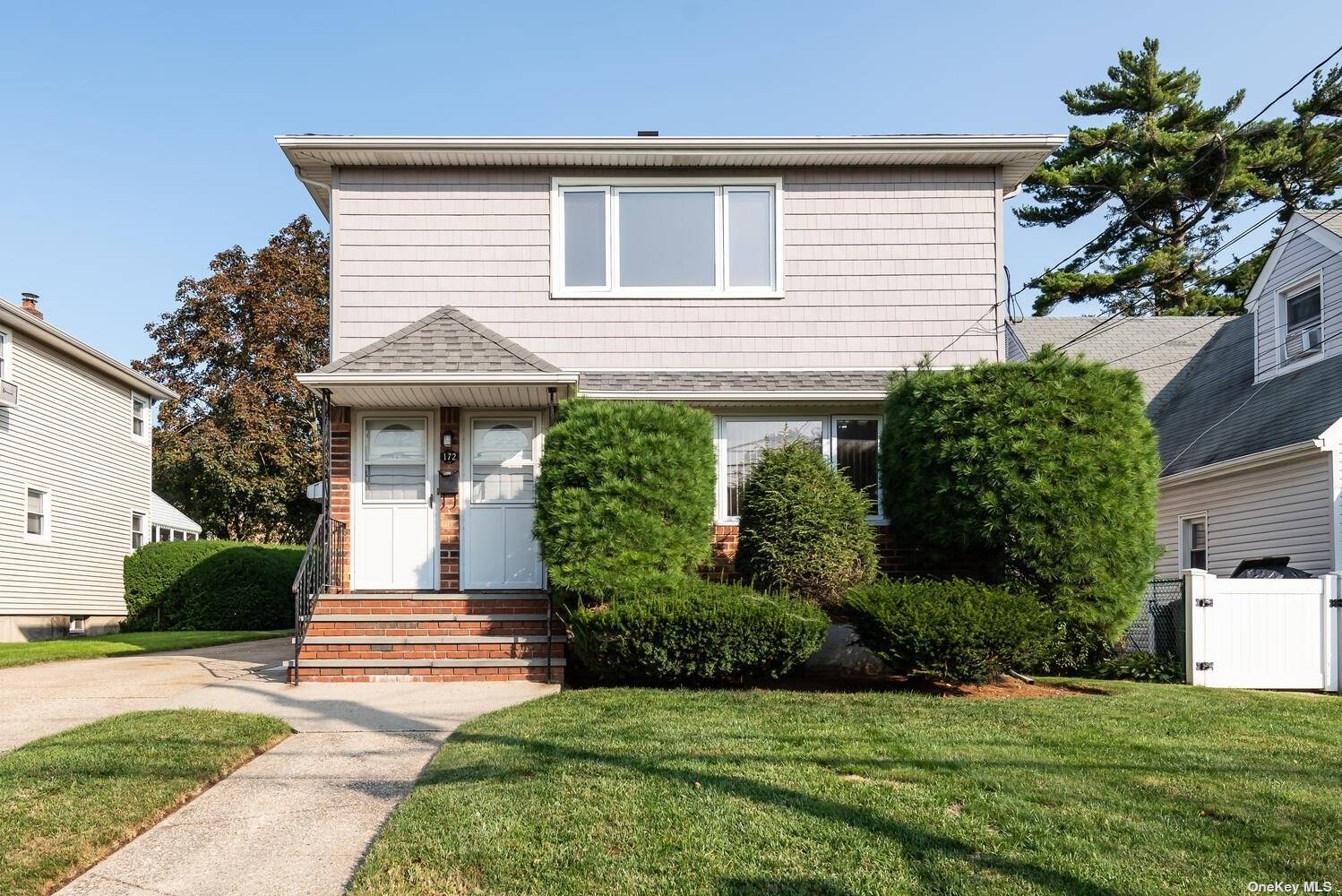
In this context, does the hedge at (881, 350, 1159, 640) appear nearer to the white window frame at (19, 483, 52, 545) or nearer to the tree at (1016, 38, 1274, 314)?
the white window frame at (19, 483, 52, 545)

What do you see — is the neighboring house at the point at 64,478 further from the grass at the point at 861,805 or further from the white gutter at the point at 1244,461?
the white gutter at the point at 1244,461

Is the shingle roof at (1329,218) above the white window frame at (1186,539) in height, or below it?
above

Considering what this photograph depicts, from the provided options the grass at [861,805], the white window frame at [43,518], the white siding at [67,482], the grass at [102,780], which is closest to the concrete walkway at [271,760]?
the grass at [102,780]

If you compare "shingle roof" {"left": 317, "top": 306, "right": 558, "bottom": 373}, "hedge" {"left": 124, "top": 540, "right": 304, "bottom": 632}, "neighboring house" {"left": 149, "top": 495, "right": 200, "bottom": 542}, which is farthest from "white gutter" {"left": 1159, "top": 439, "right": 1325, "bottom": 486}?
"neighboring house" {"left": 149, "top": 495, "right": 200, "bottom": 542}

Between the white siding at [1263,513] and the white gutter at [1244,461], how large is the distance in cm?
15

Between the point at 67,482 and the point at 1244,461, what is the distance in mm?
20965

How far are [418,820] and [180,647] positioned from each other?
11.0 m

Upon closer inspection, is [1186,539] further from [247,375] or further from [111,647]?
[247,375]

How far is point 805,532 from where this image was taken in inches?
356

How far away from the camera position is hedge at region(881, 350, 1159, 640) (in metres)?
8.69

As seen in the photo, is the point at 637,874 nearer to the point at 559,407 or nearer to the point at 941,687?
the point at 941,687

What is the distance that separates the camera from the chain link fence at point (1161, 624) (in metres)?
10.5

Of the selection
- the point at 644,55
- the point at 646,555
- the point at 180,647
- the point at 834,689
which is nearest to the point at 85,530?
the point at 180,647

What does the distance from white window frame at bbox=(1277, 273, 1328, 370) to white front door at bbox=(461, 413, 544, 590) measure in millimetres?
11384
